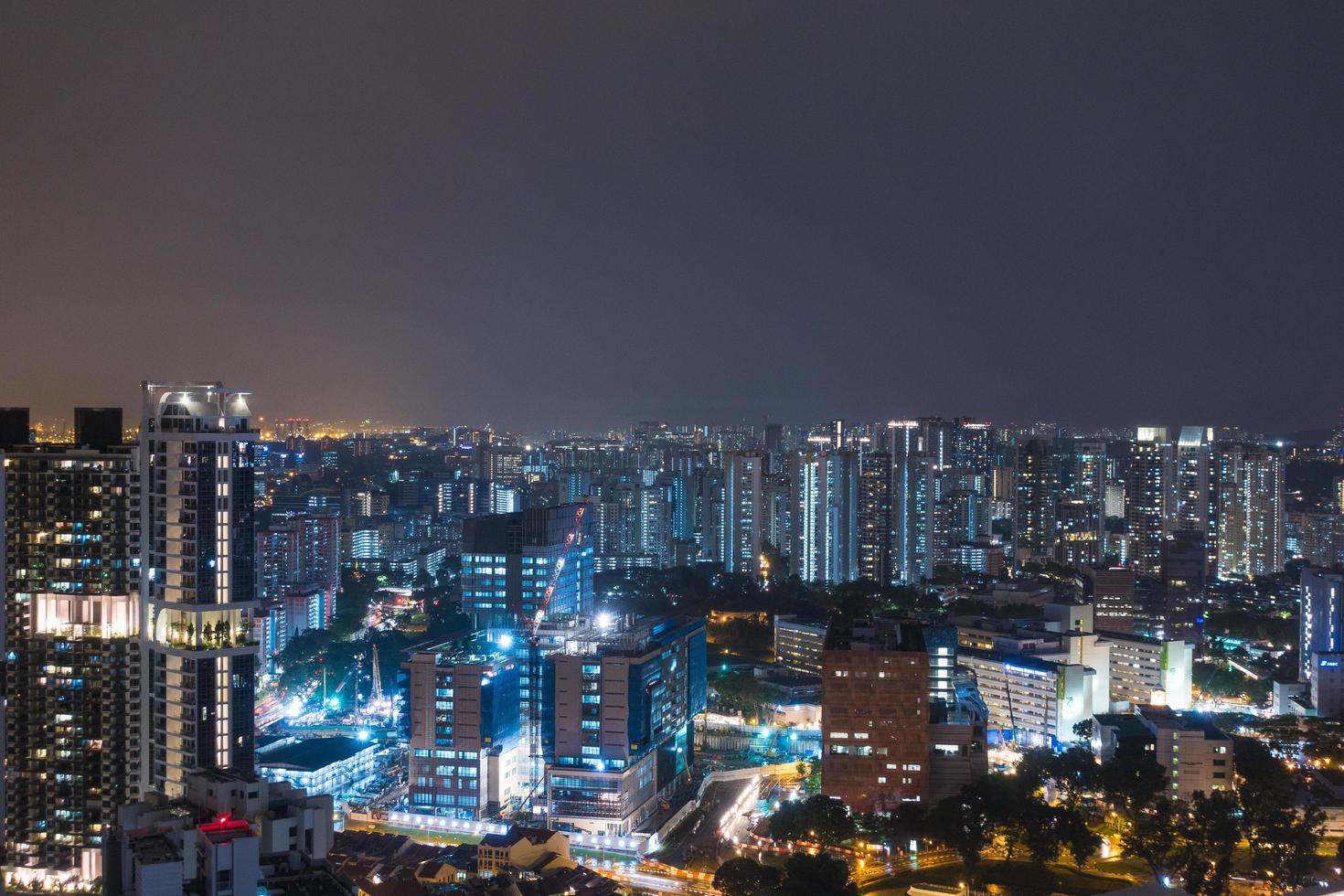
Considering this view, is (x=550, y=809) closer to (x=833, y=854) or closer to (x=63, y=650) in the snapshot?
(x=833, y=854)

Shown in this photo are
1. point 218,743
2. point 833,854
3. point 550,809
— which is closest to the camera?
point 218,743

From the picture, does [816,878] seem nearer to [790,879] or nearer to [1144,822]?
[790,879]

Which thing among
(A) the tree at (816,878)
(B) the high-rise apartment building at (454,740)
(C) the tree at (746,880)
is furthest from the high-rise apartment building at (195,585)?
(A) the tree at (816,878)

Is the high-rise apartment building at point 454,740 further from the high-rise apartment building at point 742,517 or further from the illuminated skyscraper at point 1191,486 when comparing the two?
the illuminated skyscraper at point 1191,486

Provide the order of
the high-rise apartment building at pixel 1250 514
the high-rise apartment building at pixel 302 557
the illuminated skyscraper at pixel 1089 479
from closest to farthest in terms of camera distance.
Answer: the high-rise apartment building at pixel 302 557 < the high-rise apartment building at pixel 1250 514 < the illuminated skyscraper at pixel 1089 479

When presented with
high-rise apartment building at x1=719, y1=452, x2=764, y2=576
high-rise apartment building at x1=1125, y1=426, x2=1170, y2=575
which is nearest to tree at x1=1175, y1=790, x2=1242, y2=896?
high-rise apartment building at x1=1125, y1=426, x2=1170, y2=575

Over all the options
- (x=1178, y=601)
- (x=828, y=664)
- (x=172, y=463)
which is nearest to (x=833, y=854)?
(x=828, y=664)
